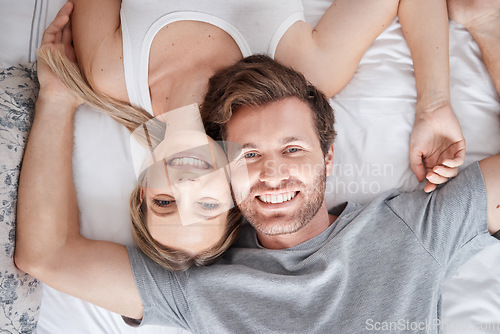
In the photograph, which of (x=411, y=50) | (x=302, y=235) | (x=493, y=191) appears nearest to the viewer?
(x=493, y=191)

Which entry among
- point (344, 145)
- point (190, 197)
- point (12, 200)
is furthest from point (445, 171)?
point (12, 200)

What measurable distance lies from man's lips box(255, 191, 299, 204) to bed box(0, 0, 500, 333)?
0.20 meters

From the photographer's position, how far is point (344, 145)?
125 centimetres

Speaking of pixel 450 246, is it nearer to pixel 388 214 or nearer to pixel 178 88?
pixel 388 214

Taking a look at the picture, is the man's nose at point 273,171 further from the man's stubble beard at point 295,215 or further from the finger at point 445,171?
the finger at point 445,171

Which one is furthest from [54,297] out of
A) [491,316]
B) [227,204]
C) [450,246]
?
[491,316]

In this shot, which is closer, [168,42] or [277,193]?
[277,193]

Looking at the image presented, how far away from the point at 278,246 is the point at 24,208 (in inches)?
24.2

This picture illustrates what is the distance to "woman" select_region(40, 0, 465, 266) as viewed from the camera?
1.17 meters

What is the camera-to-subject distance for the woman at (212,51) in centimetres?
117

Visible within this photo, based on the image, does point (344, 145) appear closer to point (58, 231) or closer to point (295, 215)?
point (295, 215)

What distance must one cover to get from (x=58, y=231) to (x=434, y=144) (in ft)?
3.12

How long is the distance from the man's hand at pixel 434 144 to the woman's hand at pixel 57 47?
0.88 metres

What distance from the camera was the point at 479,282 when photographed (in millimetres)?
1121
